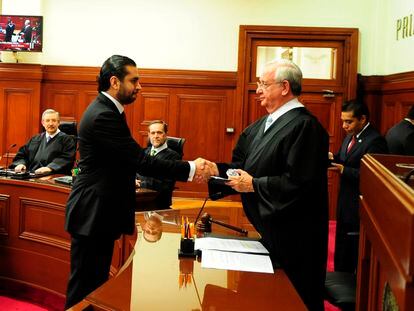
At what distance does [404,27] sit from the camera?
239 inches

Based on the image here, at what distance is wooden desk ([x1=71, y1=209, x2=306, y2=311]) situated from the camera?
149 centimetres

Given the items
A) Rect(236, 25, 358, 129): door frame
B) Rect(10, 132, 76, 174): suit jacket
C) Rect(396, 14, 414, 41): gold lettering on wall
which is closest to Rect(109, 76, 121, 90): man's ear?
Rect(10, 132, 76, 174): suit jacket

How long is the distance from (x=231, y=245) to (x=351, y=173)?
5.81 feet

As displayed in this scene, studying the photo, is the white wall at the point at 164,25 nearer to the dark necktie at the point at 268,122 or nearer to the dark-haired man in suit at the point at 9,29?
the dark-haired man in suit at the point at 9,29

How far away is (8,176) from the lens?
4.32 metres

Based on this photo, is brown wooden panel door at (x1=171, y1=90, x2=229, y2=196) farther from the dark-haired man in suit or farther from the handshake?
the handshake

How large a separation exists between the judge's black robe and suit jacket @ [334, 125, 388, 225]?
1495 mm

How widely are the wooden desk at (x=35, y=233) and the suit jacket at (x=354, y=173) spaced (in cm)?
144

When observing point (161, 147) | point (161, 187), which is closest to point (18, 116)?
point (161, 147)

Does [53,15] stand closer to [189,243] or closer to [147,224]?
[147,224]

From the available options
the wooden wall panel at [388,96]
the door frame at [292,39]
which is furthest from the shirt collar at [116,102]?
the door frame at [292,39]

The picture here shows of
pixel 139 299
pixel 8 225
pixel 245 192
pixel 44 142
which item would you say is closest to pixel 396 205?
pixel 139 299

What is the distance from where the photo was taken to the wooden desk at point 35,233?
12.8 feet

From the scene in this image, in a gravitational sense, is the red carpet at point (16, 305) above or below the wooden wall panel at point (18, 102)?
below
